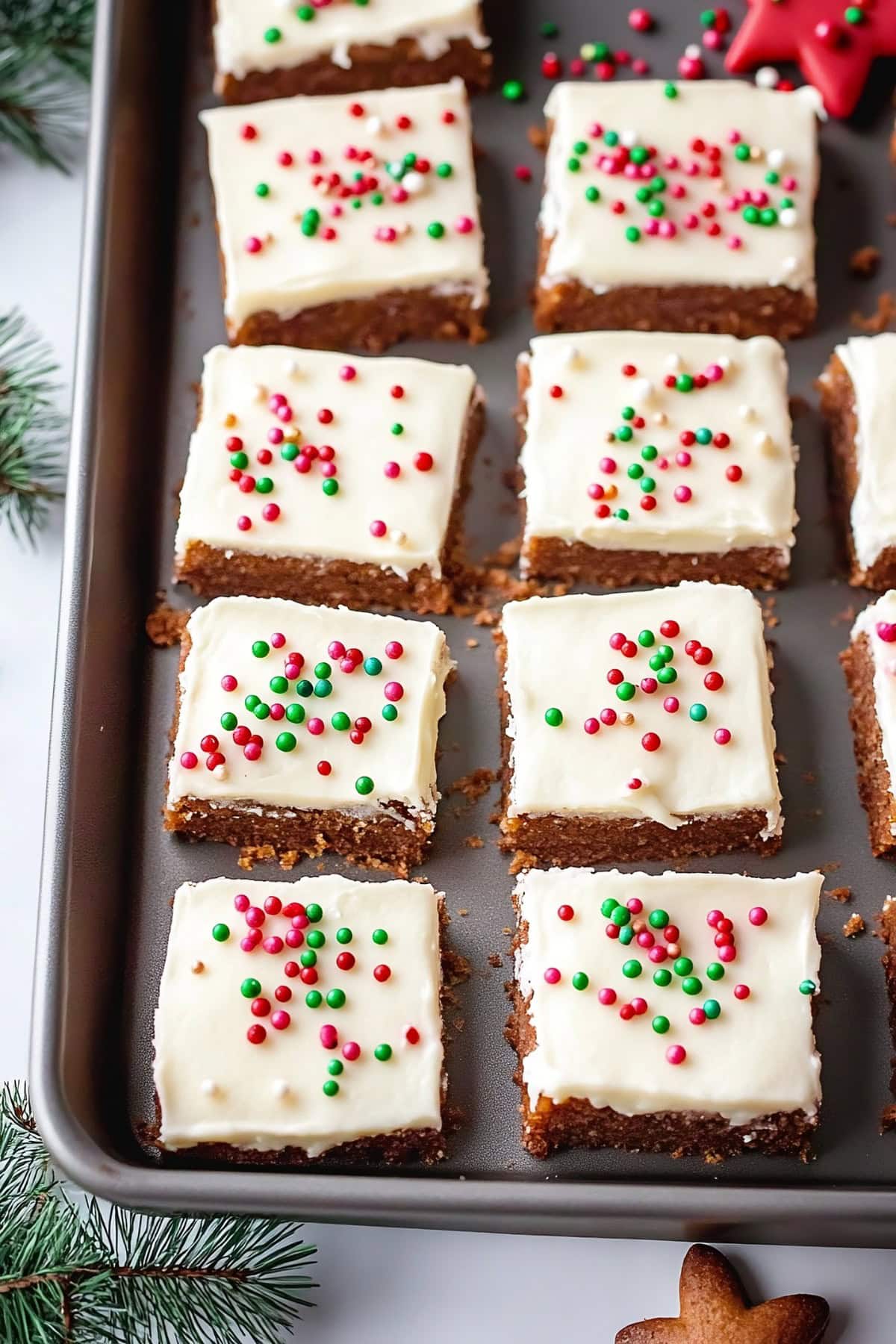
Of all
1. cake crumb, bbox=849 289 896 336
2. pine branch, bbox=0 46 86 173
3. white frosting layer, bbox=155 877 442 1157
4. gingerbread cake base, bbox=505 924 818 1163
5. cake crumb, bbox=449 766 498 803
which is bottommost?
gingerbread cake base, bbox=505 924 818 1163

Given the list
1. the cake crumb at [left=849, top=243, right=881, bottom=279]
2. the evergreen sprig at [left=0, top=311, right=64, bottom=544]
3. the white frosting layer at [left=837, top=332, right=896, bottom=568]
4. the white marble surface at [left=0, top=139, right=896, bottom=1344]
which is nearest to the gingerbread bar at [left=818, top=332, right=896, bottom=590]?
the white frosting layer at [left=837, top=332, right=896, bottom=568]

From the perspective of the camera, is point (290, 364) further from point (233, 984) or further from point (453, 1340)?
point (453, 1340)

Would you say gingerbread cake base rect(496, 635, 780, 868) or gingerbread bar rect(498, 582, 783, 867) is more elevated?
gingerbread bar rect(498, 582, 783, 867)

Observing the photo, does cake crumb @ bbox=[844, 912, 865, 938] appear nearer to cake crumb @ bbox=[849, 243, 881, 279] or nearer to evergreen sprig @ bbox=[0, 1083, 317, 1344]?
evergreen sprig @ bbox=[0, 1083, 317, 1344]

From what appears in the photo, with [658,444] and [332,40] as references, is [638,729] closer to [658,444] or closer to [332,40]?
[658,444]

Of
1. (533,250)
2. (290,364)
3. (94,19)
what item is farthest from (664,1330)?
(94,19)

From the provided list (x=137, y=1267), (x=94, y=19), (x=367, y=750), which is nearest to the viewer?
(x=137, y=1267)

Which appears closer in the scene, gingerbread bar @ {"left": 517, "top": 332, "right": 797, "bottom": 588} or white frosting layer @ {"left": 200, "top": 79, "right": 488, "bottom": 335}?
gingerbread bar @ {"left": 517, "top": 332, "right": 797, "bottom": 588}

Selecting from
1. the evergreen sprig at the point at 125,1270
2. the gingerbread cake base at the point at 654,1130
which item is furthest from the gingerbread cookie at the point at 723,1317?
the evergreen sprig at the point at 125,1270
